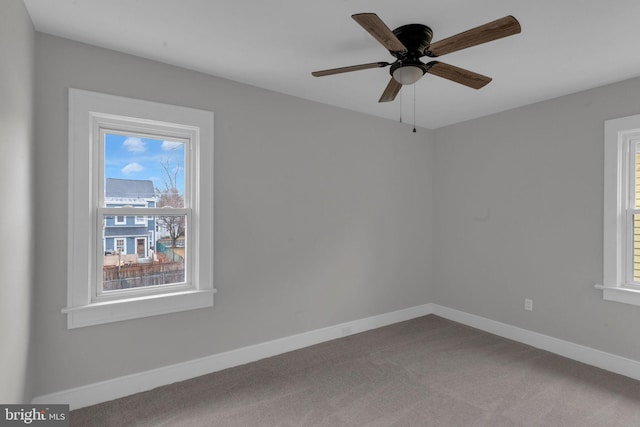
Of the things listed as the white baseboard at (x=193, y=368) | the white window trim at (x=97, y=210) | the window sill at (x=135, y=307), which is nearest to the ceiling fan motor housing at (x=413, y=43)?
the white window trim at (x=97, y=210)

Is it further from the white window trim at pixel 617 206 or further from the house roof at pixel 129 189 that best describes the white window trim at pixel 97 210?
the white window trim at pixel 617 206

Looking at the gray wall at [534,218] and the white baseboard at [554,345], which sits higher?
the gray wall at [534,218]

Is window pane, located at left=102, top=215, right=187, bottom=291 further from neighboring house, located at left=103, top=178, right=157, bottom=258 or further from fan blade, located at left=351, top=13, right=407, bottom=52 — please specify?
fan blade, located at left=351, top=13, right=407, bottom=52

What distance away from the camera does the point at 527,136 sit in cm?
355

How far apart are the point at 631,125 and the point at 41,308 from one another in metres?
4.71

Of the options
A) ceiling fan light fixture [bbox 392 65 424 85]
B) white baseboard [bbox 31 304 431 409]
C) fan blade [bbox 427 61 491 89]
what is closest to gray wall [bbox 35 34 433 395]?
white baseboard [bbox 31 304 431 409]

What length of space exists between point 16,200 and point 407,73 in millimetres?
2264

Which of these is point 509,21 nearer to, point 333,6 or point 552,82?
point 333,6

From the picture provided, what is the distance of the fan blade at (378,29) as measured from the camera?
1505 millimetres

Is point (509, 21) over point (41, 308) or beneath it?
over

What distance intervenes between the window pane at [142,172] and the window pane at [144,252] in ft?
0.46

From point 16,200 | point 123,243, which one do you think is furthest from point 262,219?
point 16,200

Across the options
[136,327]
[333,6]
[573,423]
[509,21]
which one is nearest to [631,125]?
[509,21]

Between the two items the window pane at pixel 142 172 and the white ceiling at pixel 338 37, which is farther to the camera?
the window pane at pixel 142 172
